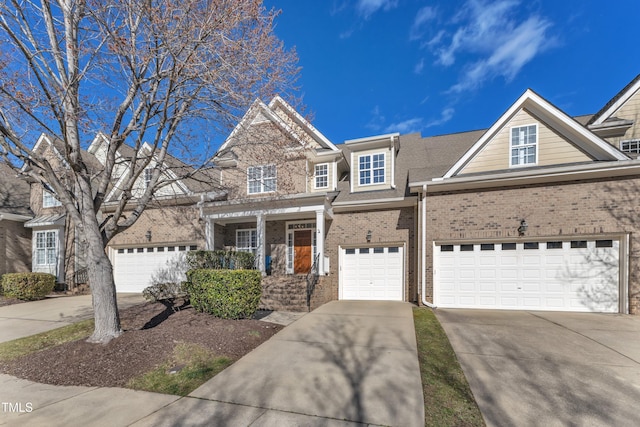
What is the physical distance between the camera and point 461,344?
570cm

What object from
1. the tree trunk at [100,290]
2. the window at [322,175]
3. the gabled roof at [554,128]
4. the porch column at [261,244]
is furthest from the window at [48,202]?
the gabled roof at [554,128]

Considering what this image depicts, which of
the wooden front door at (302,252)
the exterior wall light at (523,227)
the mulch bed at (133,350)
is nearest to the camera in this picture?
the mulch bed at (133,350)

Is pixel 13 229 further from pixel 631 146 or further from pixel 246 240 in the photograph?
pixel 631 146

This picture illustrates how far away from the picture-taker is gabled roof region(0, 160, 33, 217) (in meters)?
14.6

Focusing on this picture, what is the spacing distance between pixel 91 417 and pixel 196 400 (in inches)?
45.6

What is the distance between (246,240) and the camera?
13344 mm

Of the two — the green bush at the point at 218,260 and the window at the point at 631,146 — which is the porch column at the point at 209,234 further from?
the window at the point at 631,146

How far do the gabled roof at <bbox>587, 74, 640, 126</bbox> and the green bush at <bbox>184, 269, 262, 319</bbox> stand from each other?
540 inches

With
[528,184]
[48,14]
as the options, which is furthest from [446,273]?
[48,14]

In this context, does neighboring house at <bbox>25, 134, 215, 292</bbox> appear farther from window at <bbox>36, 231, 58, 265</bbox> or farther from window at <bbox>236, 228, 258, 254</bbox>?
window at <bbox>236, 228, 258, 254</bbox>

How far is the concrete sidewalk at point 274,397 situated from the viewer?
10.9ft

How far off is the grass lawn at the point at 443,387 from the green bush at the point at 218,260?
20.6ft

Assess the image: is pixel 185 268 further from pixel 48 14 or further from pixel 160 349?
pixel 48 14

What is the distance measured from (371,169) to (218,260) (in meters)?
7.24
